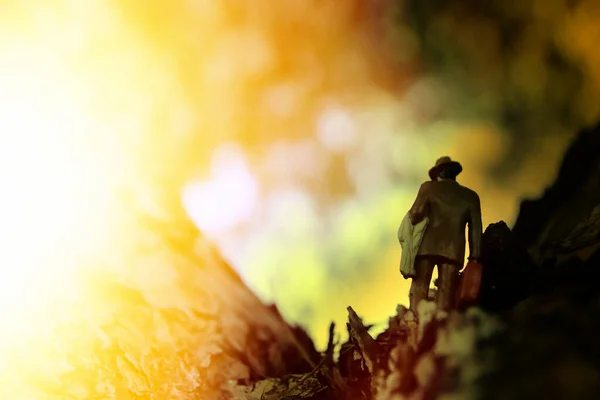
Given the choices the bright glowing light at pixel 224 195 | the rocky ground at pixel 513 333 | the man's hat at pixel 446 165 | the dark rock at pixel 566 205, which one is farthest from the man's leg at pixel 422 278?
the bright glowing light at pixel 224 195

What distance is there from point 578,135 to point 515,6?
43.2 inches

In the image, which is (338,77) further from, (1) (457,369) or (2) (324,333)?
(1) (457,369)

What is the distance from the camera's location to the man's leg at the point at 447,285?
297cm

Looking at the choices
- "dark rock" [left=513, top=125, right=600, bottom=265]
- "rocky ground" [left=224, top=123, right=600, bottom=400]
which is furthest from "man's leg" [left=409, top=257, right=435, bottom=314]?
"dark rock" [left=513, top=125, right=600, bottom=265]

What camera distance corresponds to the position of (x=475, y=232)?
119 inches

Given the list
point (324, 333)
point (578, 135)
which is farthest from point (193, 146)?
point (578, 135)

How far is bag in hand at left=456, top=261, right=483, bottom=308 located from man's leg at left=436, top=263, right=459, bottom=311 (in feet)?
0.29

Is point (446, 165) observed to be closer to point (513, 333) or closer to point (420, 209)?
point (420, 209)

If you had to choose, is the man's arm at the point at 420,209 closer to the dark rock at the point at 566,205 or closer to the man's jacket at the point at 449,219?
the man's jacket at the point at 449,219

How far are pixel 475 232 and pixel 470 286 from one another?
38 cm

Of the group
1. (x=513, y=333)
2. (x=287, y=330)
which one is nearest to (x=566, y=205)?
(x=513, y=333)

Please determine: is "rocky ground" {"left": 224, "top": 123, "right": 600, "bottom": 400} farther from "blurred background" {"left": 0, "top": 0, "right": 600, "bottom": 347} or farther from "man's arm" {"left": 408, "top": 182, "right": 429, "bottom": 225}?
"man's arm" {"left": 408, "top": 182, "right": 429, "bottom": 225}

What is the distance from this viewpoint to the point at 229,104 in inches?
150

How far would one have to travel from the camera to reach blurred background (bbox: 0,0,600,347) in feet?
11.7
